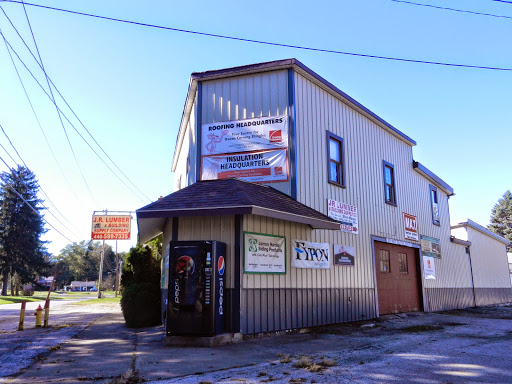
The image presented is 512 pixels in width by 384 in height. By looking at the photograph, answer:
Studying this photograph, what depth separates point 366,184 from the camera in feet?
45.6

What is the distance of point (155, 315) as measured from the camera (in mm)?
11734

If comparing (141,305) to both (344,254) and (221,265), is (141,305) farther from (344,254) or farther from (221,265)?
(344,254)

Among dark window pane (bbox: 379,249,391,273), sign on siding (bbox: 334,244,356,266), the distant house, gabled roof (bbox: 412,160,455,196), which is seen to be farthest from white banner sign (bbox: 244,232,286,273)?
the distant house

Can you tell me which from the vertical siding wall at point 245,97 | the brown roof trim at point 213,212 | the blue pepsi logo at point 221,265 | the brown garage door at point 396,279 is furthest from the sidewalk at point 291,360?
the vertical siding wall at point 245,97

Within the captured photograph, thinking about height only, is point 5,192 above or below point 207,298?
above

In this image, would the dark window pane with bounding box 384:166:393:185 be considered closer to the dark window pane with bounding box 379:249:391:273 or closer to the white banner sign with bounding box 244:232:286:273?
the dark window pane with bounding box 379:249:391:273

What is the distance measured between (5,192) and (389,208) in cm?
5359

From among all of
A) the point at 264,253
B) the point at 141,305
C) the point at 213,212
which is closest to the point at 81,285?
the point at 141,305

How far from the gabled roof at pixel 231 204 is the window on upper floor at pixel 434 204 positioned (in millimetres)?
11149

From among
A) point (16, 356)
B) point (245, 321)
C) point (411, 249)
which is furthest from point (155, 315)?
point (411, 249)

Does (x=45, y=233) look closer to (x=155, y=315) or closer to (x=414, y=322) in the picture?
(x=155, y=315)

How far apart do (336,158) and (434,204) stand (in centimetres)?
949

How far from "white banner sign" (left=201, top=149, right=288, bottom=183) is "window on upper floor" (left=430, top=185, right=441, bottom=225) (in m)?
11.5

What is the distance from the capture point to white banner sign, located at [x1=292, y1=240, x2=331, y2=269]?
33.4ft
